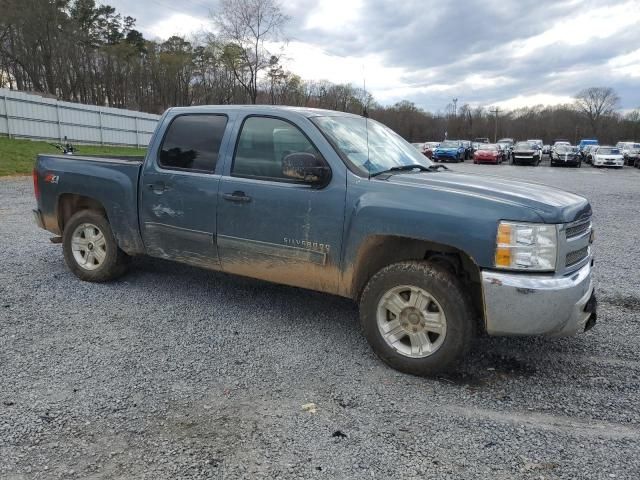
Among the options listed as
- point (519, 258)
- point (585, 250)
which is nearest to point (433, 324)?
point (519, 258)

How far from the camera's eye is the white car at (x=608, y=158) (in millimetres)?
34656

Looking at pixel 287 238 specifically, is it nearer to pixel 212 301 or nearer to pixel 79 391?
pixel 212 301

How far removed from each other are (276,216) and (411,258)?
112 cm

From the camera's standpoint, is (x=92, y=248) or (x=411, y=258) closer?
(x=411, y=258)

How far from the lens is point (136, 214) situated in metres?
4.82

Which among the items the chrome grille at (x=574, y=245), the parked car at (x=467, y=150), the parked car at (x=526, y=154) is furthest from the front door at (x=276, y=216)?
the parked car at (x=467, y=150)

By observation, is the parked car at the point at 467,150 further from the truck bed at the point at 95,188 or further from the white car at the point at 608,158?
the truck bed at the point at 95,188

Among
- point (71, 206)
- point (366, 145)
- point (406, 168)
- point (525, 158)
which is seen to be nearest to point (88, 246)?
point (71, 206)

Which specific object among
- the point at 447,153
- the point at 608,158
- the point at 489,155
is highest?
the point at 447,153

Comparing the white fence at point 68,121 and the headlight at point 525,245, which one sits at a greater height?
the white fence at point 68,121

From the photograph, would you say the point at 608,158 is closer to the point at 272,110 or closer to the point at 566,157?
the point at 566,157

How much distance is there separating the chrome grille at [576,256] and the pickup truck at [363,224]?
0.6 inches

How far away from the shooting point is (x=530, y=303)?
311cm

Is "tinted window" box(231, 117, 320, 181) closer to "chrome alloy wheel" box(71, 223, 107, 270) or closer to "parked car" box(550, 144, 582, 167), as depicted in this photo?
"chrome alloy wheel" box(71, 223, 107, 270)
